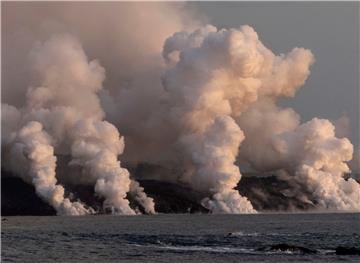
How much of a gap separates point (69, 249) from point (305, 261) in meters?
41.3

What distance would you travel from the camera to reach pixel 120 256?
110062 millimetres

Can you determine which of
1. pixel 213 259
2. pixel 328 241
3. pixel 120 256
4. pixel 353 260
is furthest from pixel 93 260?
pixel 328 241

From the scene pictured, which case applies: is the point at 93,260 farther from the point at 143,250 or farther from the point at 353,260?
the point at 353,260

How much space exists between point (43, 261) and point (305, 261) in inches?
1415

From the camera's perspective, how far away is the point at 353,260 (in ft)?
345

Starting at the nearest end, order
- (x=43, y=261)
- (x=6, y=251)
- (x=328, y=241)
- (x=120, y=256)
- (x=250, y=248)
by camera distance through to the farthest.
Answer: (x=43, y=261)
(x=120, y=256)
(x=6, y=251)
(x=250, y=248)
(x=328, y=241)

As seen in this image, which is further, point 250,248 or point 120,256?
point 250,248

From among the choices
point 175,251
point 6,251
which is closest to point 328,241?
point 175,251

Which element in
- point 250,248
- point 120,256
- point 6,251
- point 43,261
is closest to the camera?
point 43,261

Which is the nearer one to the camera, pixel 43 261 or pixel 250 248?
pixel 43 261

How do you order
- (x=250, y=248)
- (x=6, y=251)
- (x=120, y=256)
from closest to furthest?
(x=120, y=256) < (x=6, y=251) < (x=250, y=248)

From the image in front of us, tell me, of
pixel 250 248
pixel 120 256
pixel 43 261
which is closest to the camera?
pixel 43 261

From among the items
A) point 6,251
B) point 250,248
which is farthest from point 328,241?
point 6,251

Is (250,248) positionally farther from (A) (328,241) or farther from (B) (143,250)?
(A) (328,241)
